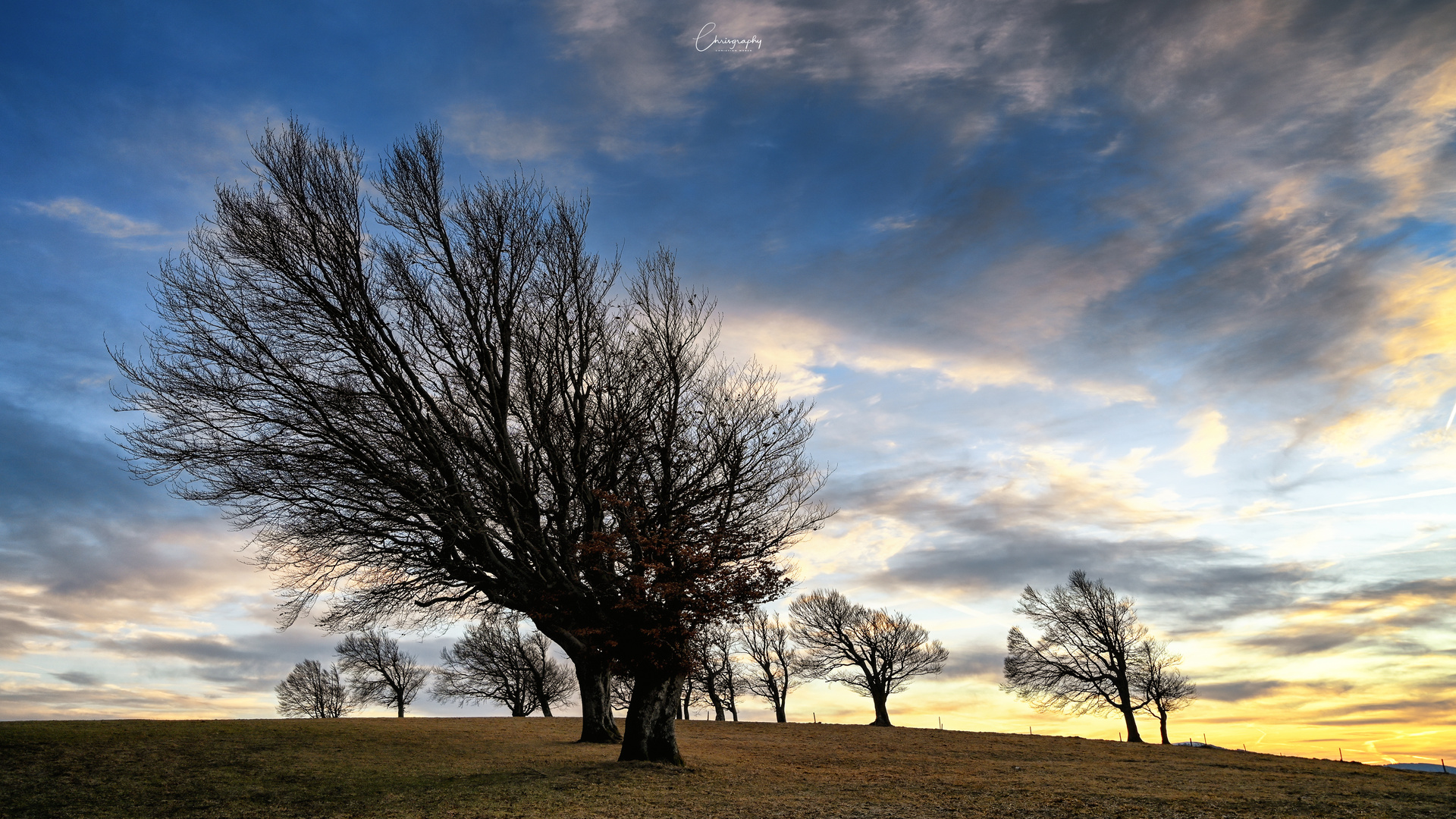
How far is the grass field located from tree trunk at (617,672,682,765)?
737 mm

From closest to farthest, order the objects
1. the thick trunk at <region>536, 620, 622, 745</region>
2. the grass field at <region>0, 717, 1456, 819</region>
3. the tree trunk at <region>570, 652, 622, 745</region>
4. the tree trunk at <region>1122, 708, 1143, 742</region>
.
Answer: the grass field at <region>0, 717, 1456, 819</region>, the thick trunk at <region>536, 620, 622, 745</region>, the tree trunk at <region>570, 652, 622, 745</region>, the tree trunk at <region>1122, 708, 1143, 742</region>

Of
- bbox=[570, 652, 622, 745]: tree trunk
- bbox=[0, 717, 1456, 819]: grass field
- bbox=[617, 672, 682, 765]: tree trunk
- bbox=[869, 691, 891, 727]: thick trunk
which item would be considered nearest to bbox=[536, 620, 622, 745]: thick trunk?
bbox=[570, 652, 622, 745]: tree trunk

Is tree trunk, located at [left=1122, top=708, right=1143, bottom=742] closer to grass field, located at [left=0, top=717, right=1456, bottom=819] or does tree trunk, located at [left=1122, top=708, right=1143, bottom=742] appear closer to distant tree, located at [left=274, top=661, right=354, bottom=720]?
grass field, located at [left=0, top=717, right=1456, bottom=819]

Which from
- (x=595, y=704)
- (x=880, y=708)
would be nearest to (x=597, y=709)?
(x=595, y=704)

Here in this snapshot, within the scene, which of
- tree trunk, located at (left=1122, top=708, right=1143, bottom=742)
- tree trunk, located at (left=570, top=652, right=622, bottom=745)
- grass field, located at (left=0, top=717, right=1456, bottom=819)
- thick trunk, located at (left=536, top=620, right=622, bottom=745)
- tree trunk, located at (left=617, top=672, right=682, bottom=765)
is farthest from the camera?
tree trunk, located at (left=1122, top=708, right=1143, bottom=742)

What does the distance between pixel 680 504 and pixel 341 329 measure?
958 cm

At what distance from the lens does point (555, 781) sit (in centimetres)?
1705

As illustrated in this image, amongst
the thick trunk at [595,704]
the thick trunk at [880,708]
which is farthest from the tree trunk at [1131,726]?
the thick trunk at [595,704]

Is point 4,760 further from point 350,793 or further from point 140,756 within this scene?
point 350,793

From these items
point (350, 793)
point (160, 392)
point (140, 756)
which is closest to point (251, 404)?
point (160, 392)

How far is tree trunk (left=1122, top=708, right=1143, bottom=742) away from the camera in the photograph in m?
44.8

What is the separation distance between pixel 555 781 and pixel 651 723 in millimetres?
3462

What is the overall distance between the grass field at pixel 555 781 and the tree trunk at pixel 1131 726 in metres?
19.2

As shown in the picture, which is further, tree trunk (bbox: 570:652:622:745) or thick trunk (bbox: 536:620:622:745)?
tree trunk (bbox: 570:652:622:745)
